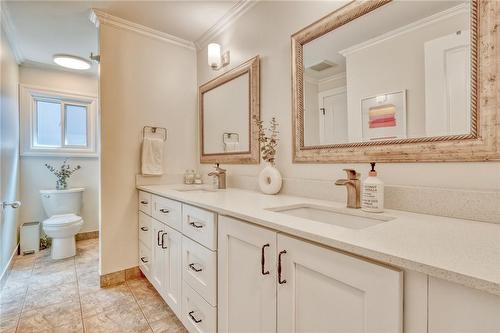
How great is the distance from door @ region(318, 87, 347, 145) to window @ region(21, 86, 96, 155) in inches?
129

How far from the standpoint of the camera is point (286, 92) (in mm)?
1617

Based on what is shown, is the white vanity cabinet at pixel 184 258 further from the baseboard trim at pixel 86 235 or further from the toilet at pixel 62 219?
the baseboard trim at pixel 86 235

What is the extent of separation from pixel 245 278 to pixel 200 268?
0.37m

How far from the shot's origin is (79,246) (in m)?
3.08

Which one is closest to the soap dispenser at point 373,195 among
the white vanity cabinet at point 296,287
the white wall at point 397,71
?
the white wall at point 397,71

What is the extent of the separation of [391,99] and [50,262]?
3347 millimetres

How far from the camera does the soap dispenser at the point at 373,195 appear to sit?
1021 millimetres

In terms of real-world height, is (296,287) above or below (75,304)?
above

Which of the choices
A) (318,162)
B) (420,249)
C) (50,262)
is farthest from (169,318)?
(50,262)

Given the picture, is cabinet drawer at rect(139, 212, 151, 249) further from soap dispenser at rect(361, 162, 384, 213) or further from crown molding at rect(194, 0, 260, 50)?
crown molding at rect(194, 0, 260, 50)

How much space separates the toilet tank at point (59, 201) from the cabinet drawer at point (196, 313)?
7.88ft

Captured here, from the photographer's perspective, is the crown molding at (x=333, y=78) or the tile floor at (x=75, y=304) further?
the tile floor at (x=75, y=304)

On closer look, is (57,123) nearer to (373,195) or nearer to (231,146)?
(231,146)

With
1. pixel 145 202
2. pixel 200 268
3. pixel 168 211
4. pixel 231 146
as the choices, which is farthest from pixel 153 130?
pixel 200 268
